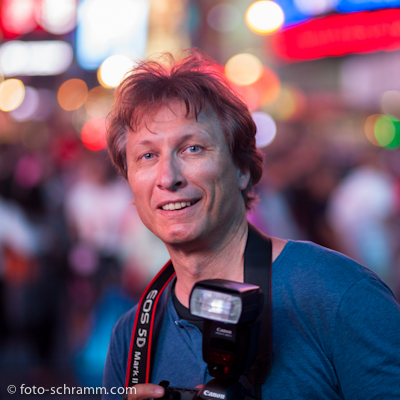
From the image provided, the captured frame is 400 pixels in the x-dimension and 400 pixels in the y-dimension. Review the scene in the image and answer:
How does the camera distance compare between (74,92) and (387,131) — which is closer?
(74,92)

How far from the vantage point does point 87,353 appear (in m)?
5.83

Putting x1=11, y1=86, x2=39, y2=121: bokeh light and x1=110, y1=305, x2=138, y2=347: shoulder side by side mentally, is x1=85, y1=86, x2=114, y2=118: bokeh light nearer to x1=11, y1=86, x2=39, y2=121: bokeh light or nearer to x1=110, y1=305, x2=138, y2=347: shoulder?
x1=11, y1=86, x2=39, y2=121: bokeh light

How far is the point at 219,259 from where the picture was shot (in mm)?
1959

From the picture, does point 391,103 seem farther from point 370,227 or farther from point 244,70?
point 370,227

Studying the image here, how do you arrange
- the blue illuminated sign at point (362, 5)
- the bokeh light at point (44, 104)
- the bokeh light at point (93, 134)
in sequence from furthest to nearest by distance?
1. the bokeh light at point (44, 104)
2. the bokeh light at point (93, 134)
3. the blue illuminated sign at point (362, 5)

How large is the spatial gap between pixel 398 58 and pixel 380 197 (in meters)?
9.35

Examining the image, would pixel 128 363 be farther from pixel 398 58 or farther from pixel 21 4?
pixel 398 58

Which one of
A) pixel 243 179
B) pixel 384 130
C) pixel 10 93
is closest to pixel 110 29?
pixel 243 179

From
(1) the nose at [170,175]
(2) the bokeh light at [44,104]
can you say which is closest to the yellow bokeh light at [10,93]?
(2) the bokeh light at [44,104]

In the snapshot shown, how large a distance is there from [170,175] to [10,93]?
25.8 m

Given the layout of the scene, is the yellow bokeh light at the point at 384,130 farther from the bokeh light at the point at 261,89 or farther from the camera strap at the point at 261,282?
the camera strap at the point at 261,282

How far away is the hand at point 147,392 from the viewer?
5.40 feet

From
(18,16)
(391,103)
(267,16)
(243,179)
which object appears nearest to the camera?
(243,179)

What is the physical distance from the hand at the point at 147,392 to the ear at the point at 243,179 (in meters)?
0.86
